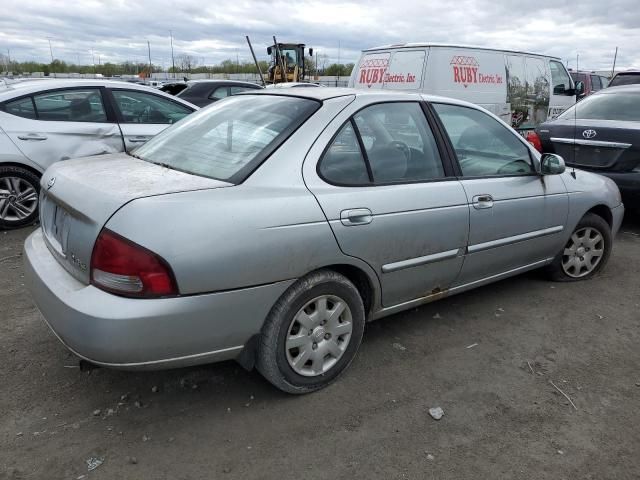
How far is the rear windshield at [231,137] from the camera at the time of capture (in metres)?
2.69

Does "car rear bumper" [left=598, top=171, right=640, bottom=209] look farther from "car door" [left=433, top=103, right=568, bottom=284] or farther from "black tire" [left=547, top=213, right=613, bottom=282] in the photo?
"car door" [left=433, top=103, right=568, bottom=284]

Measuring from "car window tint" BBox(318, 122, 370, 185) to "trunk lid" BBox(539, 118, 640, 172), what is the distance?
4.02 metres

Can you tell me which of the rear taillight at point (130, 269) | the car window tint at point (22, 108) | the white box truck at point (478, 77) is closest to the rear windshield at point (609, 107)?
the white box truck at point (478, 77)

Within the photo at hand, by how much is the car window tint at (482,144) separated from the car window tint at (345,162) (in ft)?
2.69

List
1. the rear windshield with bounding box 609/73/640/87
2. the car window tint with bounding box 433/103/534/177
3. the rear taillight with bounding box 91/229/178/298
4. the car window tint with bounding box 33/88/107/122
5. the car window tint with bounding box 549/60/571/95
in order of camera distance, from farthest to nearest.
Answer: the rear windshield with bounding box 609/73/640/87 < the car window tint with bounding box 549/60/571/95 < the car window tint with bounding box 33/88/107/122 < the car window tint with bounding box 433/103/534/177 < the rear taillight with bounding box 91/229/178/298

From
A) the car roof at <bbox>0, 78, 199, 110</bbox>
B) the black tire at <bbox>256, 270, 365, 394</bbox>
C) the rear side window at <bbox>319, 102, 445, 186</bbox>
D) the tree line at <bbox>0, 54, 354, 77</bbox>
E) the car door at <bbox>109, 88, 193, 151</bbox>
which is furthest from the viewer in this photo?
the tree line at <bbox>0, 54, 354, 77</bbox>

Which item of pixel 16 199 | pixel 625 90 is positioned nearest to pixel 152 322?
pixel 16 199

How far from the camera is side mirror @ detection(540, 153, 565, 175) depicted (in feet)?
12.5

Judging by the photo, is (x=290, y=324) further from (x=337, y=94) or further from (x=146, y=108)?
(x=146, y=108)

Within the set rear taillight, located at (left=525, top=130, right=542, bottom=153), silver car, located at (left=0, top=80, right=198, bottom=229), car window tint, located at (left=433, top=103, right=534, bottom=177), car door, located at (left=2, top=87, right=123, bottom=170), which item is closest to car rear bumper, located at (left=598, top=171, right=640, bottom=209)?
rear taillight, located at (left=525, top=130, right=542, bottom=153)

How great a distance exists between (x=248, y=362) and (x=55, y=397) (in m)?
1.06

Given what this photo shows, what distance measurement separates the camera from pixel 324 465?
2.32 m

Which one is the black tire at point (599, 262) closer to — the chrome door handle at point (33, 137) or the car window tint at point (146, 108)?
the car window tint at point (146, 108)

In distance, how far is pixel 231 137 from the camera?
116 inches
